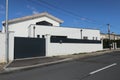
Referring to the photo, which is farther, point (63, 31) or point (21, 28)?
point (21, 28)

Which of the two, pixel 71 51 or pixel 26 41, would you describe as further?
pixel 71 51

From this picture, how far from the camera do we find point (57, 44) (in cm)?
2464

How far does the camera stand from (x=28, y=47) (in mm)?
20984

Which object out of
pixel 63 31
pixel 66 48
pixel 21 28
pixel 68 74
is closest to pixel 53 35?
pixel 63 31

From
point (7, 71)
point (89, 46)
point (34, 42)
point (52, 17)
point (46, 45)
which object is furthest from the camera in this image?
point (52, 17)

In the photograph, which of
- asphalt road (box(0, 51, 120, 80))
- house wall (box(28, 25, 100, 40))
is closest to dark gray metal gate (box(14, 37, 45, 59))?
asphalt road (box(0, 51, 120, 80))

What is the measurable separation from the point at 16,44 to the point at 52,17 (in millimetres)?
19341

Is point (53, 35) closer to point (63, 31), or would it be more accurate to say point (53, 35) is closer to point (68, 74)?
point (63, 31)

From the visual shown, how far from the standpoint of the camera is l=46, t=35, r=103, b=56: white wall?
23.5 metres

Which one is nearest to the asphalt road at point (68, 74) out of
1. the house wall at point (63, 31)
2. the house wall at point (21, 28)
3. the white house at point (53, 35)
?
the white house at point (53, 35)

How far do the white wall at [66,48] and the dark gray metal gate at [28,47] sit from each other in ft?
3.03

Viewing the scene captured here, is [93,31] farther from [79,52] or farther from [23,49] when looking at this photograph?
[23,49]

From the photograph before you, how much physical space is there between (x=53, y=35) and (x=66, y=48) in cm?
782

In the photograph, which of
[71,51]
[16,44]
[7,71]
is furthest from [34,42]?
[7,71]
